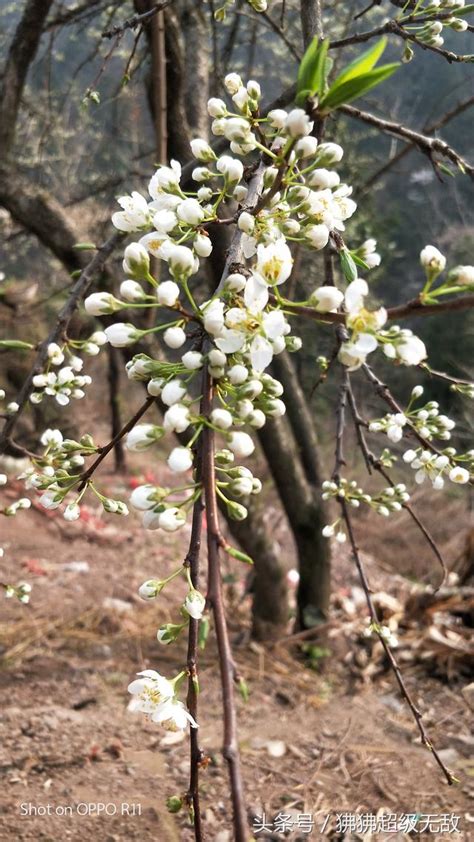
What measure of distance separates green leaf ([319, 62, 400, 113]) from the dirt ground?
1635mm

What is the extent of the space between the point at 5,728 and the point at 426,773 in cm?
140

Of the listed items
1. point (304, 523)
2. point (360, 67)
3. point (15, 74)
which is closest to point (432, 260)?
point (360, 67)

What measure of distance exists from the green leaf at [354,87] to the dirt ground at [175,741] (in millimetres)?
1635

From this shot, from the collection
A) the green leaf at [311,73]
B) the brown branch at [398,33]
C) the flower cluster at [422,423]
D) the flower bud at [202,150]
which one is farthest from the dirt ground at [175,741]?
the brown branch at [398,33]

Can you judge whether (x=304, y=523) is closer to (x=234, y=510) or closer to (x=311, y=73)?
(x=234, y=510)

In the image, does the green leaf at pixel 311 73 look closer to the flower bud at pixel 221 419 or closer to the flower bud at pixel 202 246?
the flower bud at pixel 202 246

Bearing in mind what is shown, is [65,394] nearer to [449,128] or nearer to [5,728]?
[5,728]

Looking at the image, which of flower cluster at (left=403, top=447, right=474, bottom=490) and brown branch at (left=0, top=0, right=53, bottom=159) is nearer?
flower cluster at (left=403, top=447, right=474, bottom=490)

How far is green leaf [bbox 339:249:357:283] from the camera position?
31.1 inches

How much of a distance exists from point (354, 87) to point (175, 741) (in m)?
2.04

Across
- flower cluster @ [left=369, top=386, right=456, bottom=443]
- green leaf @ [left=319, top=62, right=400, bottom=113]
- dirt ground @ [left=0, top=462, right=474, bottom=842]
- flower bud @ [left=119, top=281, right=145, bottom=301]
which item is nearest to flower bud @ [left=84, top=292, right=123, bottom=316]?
flower bud @ [left=119, top=281, right=145, bottom=301]

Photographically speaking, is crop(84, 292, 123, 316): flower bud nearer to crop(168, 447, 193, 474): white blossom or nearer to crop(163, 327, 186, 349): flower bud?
crop(163, 327, 186, 349): flower bud

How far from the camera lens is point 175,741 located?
6.61 ft

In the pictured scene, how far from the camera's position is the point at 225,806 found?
1.68 metres
